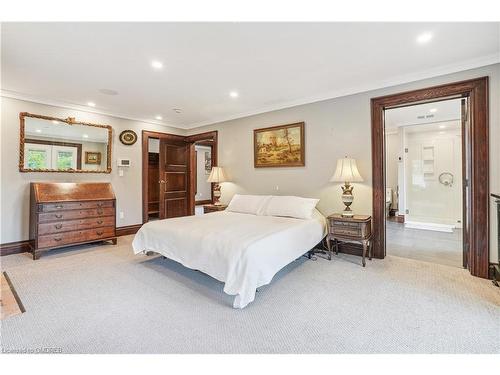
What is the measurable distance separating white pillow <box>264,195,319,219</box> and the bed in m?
0.11

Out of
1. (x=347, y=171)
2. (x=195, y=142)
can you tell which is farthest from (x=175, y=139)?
(x=347, y=171)

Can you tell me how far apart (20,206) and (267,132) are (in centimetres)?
406

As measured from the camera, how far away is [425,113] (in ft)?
16.2

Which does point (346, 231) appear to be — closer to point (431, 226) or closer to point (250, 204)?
point (250, 204)

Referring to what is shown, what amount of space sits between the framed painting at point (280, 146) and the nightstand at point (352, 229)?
1.17 meters

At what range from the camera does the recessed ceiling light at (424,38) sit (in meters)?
2.24

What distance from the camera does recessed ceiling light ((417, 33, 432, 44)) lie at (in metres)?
2.24

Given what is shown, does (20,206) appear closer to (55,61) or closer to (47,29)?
(55,61)

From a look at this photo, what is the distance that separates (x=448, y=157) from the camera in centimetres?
579

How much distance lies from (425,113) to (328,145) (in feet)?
8.84

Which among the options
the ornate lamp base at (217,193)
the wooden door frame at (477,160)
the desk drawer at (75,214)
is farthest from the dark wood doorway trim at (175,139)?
the wooden door frame at (477,160)

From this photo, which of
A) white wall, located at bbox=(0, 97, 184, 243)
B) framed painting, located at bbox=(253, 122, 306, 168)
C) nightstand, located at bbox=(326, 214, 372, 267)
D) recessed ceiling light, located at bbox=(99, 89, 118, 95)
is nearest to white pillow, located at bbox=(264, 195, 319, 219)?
nightstand, located at bbox=(326, 214, 372, 267)

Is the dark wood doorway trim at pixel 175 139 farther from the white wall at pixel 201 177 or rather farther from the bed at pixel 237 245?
the white wall at pixel 201 177

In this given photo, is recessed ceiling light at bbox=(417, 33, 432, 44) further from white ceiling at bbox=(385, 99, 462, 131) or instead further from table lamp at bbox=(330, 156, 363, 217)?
white ceiling at bbox=(385, 99, 462, 131)
